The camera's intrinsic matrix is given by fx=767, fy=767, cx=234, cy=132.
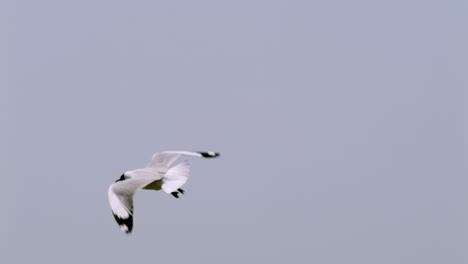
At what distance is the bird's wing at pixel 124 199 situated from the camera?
582 cm

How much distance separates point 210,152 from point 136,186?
1130 mm

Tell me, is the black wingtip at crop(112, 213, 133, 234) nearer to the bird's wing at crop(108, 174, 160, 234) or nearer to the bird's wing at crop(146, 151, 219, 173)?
the bird's wing at crop(108, 174, 160, 234)

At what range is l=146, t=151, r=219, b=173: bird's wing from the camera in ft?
22.3

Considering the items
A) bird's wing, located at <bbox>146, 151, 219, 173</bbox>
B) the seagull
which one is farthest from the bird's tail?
bird's wing, located at <bbox>146, 151, 219, 173</bbox>

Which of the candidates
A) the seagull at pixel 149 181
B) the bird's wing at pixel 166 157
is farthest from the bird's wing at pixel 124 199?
the bird's wing at pixel 166 157

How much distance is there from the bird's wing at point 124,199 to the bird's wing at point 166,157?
69cm

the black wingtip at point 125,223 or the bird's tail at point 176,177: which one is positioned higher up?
the bird's tail at point 176,177

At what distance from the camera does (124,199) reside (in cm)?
595

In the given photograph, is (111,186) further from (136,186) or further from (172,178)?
(172,178)

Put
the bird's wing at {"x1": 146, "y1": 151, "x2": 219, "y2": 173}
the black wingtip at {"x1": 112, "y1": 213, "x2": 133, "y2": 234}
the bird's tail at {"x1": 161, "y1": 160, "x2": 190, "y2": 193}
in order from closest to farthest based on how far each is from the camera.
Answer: the black wingtip at {"x1": 112, "y1": 213, "x2": 133, "y2": 234} → the bird's tail at {"x1": 161, "y1": 160, "x2": 190, "y2": 193} → the bird's wing at {"x1": 146, "y1": 151, "x2": 219, "y2": 173}

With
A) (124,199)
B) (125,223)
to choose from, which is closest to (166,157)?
(124,199)

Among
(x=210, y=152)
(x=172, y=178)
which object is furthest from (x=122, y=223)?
(x=210, y=152)

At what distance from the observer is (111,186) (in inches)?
238

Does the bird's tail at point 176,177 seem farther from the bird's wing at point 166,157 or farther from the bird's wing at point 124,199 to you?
the bird's wing at point 124,199
